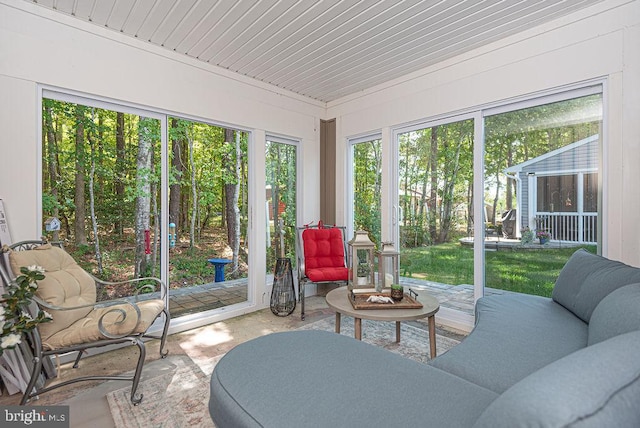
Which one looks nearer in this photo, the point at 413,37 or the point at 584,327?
the point at 584,327

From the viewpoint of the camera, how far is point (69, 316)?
2.04 metres

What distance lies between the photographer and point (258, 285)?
12.5 ft

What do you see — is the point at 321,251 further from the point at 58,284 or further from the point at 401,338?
the point at 58,284

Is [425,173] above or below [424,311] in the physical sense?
above

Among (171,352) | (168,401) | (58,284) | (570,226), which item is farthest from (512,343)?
(58,284)

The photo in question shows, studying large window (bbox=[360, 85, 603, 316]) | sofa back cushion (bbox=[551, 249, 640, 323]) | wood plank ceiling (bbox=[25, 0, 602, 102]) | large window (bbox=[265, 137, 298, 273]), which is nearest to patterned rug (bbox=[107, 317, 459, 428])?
large window (bbox=[360, 85, 603, 316])

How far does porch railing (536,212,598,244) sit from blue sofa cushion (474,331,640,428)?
7.88ft

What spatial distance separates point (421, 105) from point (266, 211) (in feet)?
6.97

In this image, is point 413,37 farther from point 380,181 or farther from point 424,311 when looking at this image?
point 424,311

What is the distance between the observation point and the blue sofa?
1.94 ft

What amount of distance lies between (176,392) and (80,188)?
93.8 inches

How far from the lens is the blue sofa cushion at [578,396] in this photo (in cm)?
54

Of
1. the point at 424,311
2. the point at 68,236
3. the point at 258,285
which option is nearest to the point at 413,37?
the point at 424,311

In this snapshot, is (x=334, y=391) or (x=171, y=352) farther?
(x=171, y=352)
